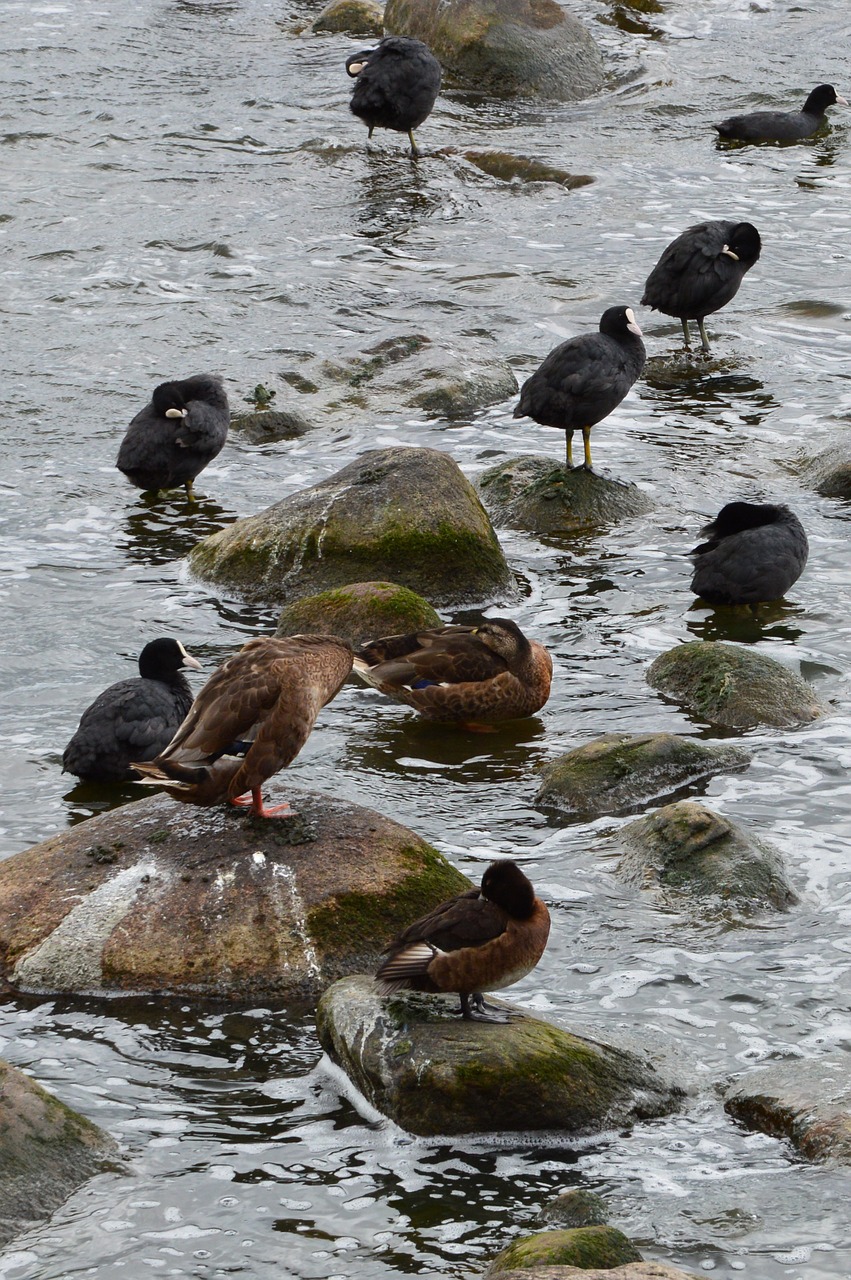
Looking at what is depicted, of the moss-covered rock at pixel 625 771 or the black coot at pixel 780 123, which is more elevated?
the black coot at pixel 780 123

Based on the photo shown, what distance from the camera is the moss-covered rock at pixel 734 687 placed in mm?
9312

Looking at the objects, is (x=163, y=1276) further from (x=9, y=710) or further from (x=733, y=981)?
(x=9, y=710)

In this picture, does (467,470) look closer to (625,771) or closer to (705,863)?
(625,771)

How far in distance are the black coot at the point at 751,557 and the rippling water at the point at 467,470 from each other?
9.0 inches

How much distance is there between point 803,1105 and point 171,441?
8126mm

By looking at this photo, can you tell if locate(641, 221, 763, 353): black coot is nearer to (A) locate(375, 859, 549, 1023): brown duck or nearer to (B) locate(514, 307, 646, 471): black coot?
(B) locate(514, 307, 646, 471): black coot

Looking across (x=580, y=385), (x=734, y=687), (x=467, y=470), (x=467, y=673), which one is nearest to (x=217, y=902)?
(x=467, y=673)

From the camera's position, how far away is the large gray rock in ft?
76.5

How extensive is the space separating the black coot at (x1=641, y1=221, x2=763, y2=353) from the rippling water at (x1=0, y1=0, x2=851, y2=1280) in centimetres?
63

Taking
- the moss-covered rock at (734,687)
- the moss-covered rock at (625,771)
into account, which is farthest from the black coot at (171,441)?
the moss-covered rock at (625,771)

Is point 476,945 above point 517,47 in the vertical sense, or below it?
below

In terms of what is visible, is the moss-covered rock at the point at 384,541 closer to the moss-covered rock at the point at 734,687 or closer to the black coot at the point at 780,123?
the moss-covered rock at the point at 734,687

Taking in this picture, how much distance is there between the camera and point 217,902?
22.8 feet

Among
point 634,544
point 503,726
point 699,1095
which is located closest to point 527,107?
point 634,544
